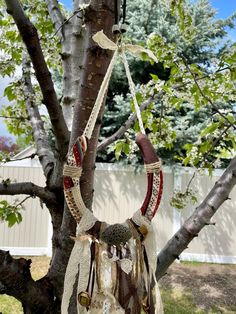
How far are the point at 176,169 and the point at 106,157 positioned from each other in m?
1.40

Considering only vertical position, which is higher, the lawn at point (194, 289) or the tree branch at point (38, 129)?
the tree branch at point (38, 129)

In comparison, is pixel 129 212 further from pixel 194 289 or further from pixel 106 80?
pixel 106 80

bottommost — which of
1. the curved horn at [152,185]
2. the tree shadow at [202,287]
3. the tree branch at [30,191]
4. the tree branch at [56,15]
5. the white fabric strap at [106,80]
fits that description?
the tree shadow at [202,287]

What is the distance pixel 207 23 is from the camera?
6227mm

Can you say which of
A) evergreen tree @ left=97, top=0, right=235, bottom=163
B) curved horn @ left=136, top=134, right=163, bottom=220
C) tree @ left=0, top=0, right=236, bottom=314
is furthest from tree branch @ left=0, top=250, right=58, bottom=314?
evergreen tree @ left=97, top=0, right=235, bottom=163

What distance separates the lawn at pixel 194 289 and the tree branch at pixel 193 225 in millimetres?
2569

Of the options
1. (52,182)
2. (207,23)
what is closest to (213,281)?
(52,182)

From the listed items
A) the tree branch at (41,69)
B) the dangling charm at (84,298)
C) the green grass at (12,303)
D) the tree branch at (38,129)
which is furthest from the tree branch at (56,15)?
the green grass at (12,303)

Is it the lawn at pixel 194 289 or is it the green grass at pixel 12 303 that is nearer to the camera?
the green grass at pixel 12 303

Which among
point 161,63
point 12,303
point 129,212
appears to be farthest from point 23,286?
point 161,63

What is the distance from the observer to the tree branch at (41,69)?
966mm

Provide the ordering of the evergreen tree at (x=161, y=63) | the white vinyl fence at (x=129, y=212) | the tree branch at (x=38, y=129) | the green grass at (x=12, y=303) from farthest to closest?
the evergreen tree at (x=161, y=63) < the white vinyl fence at (x=129, y=212) < the green grass at (x=12, y=303) < the tree branch at (x=38, y=129)

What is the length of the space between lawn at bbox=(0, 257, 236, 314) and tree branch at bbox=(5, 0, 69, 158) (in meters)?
2.81

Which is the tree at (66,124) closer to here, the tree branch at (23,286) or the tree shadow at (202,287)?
the tree branch at (23,286)
